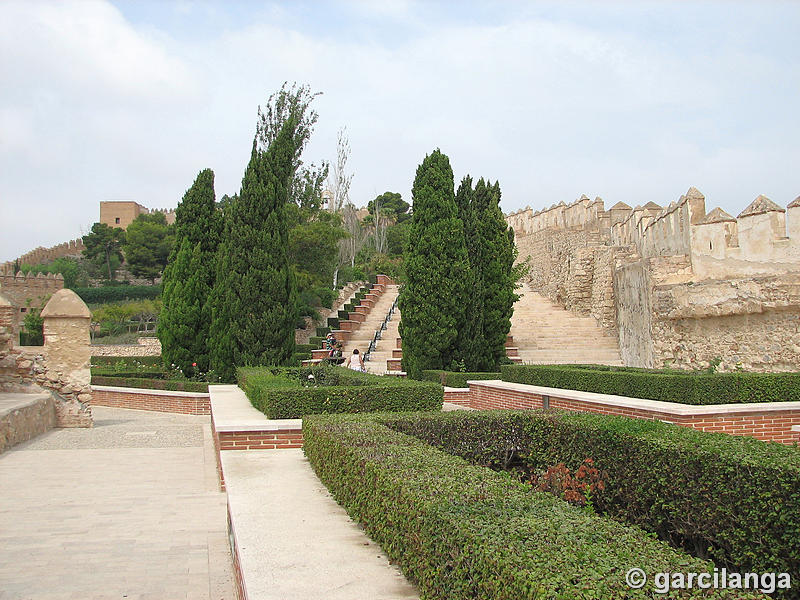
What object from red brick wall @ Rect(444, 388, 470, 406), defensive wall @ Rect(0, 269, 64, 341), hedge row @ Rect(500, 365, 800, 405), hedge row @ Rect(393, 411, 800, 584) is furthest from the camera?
defensive wall @ Rect(0, 269, 64, 341)

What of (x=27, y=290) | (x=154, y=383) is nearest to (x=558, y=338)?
(x=154, y=383)

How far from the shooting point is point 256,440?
732 centimetres

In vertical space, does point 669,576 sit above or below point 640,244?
below

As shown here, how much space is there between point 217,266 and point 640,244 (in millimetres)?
11493

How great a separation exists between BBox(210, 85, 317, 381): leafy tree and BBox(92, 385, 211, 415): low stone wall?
1.09 meters

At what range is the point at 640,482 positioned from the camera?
5.09 metres

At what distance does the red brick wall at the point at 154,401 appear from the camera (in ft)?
53.8

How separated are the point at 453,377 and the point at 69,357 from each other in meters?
7.49

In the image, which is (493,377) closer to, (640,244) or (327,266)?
(640,244)

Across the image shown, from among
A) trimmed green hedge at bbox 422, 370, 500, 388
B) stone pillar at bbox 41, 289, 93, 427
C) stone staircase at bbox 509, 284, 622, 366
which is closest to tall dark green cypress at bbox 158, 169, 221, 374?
stone pillar at bbox 41, 289, 93, 427

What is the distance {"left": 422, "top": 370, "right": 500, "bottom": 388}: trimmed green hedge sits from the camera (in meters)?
14.5

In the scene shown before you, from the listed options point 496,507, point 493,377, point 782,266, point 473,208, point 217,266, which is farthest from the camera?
point 217,266

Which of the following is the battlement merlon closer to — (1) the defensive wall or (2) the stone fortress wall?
(2) the stone fortress wall

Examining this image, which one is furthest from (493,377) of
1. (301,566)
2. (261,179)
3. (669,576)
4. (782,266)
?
(669,576)
